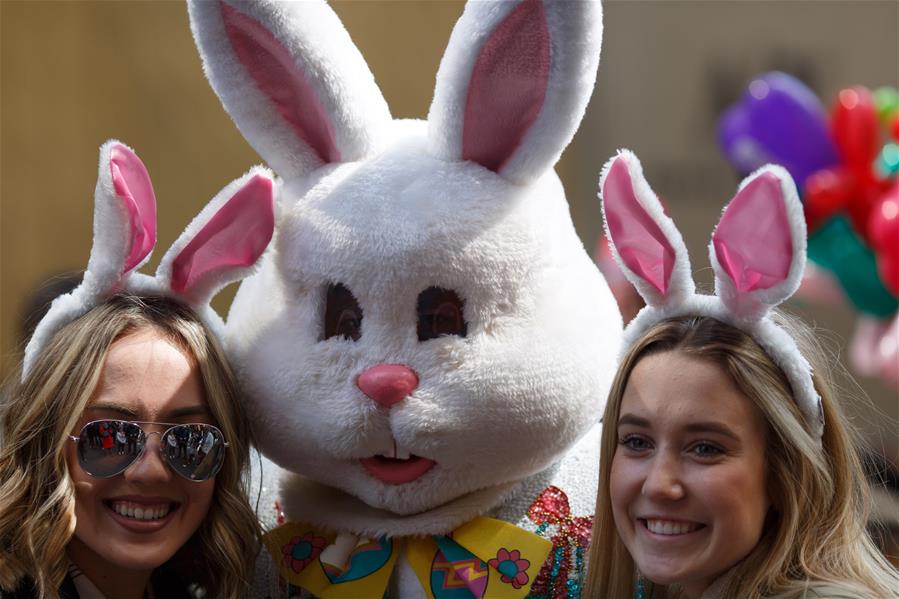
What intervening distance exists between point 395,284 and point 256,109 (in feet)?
1.63

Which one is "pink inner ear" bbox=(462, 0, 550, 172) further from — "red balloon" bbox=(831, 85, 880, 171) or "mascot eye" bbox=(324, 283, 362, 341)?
"red balloon" bbox=(831, 85, 880, 171)

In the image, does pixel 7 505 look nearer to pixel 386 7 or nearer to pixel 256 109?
pixel 256 109

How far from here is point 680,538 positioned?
2164 millimetres

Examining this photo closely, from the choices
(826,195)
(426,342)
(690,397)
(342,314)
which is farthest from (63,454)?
(826,195)

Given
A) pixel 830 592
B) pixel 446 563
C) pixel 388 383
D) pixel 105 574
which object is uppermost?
pixel 388 383

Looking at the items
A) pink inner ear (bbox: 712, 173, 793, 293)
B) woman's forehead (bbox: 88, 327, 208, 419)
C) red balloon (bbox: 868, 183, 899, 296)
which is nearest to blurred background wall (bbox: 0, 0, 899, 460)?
red balloon (bbox: 868, 183, 899, 296)

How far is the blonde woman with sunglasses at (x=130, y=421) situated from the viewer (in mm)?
2271

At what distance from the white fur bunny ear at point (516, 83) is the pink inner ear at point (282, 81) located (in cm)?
23

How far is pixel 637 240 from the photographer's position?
7.54 feet

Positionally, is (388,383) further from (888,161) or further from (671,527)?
(888,161)

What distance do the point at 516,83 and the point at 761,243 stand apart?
0.56m

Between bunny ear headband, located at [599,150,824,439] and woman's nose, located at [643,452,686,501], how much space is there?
10.6 inches

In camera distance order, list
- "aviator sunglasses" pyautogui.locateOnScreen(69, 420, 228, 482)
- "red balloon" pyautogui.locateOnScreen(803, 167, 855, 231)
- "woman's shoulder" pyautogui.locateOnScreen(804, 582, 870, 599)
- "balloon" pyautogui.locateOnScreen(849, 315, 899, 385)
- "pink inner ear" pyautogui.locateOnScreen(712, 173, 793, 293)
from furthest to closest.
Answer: "red balloon" pyautogui.locateOnScreen(803, 167, 855, 231), "balloon" pyautogui.locateOnScreen(849, 315, 899, 385), "aviator sunglasses" pyautogui.locateOnScreen(69, 420, 228, 482), "pink inner ear" pyautogui.locateOnScreen(712, 173, 793, 293), "woman's shoulder" pyautogui.locateOnScreen(804, 582, 870, 599)

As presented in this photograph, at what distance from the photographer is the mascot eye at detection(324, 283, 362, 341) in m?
2.35
